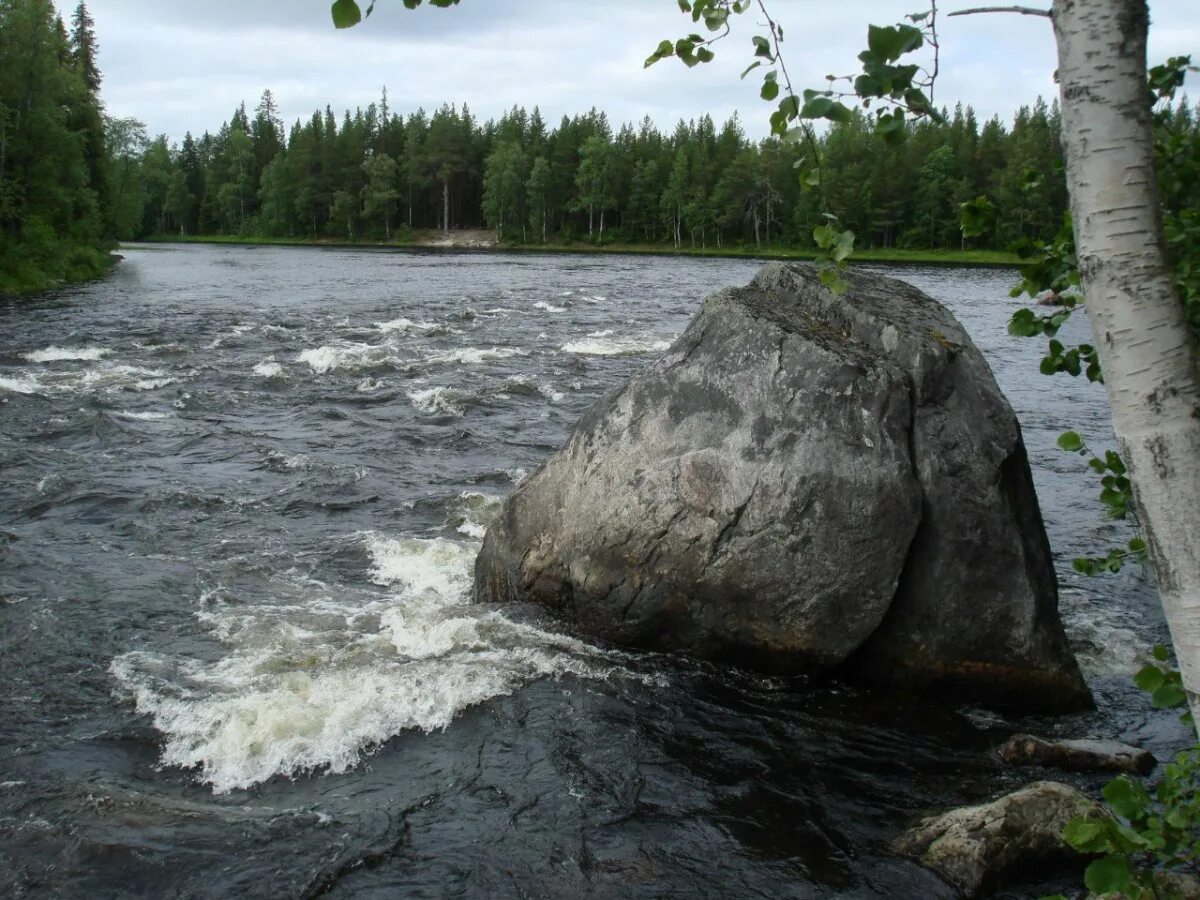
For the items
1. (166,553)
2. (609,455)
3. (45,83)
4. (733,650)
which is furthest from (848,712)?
(45,83)

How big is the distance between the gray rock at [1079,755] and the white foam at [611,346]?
19.5m

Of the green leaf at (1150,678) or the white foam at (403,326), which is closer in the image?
the green leaf at (1150,678)

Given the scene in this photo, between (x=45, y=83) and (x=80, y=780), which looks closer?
(x=80, y=780)

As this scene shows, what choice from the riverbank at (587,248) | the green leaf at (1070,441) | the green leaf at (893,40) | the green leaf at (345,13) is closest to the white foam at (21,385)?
the green leaf at (345,13)

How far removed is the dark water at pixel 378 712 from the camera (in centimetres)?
683

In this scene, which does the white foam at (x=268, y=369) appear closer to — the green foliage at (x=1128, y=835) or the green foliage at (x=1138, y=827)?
the green foliage at (x=1138, y=827)

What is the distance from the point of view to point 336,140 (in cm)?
13400

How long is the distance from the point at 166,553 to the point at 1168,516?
11.7 meters

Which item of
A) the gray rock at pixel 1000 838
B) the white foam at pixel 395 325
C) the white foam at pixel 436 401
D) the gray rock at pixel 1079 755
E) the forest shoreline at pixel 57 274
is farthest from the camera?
the forest shoreline at pixel 57 274

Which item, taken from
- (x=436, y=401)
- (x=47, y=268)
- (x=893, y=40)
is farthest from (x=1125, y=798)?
(x=47, y=268)

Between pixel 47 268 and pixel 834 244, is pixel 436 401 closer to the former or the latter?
pixel 834 244

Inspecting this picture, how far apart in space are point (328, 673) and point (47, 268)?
4586cm

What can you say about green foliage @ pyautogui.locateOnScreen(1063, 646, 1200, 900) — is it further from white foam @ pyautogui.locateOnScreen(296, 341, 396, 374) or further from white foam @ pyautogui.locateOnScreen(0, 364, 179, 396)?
white foam @ pyautogui.locateOnScreen(296, 341, 396, 374)

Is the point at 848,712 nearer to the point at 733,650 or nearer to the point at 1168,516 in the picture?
the point at 733,650
